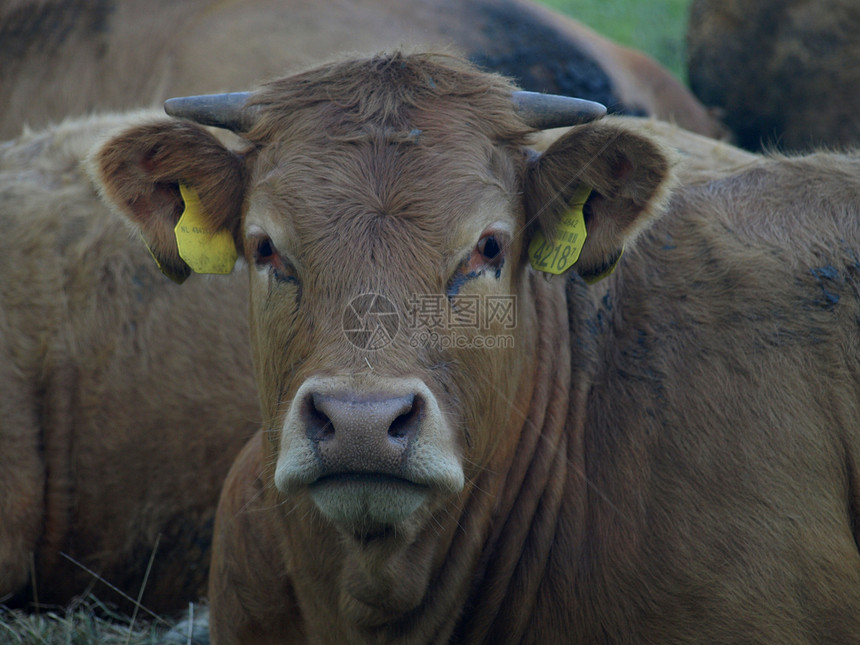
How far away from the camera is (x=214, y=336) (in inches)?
190

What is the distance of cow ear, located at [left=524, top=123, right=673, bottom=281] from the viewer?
325 centimetres

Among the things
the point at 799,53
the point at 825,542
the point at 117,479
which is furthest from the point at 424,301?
the point at 799,53

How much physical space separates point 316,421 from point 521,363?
39.7 inches

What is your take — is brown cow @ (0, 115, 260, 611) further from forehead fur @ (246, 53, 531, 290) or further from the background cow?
the background cow

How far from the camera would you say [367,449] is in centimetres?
265

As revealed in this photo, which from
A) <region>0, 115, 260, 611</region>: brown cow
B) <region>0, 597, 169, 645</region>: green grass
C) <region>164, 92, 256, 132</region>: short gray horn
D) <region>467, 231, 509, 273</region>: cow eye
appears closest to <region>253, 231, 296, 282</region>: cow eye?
<region>164, 92, 256, 132</region>: short gray horn

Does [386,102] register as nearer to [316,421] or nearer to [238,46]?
[316,421]

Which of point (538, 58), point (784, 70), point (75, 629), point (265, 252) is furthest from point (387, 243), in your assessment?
point (784, 70)

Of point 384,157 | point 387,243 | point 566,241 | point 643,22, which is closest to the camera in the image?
point 387,243

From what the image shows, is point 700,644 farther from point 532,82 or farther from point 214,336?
point 532,82

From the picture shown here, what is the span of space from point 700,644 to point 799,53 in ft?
23.3

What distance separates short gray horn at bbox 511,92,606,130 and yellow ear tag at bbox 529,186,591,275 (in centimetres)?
24

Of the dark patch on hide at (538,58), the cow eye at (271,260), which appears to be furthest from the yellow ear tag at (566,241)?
the dark patch on hide at (538,58)
